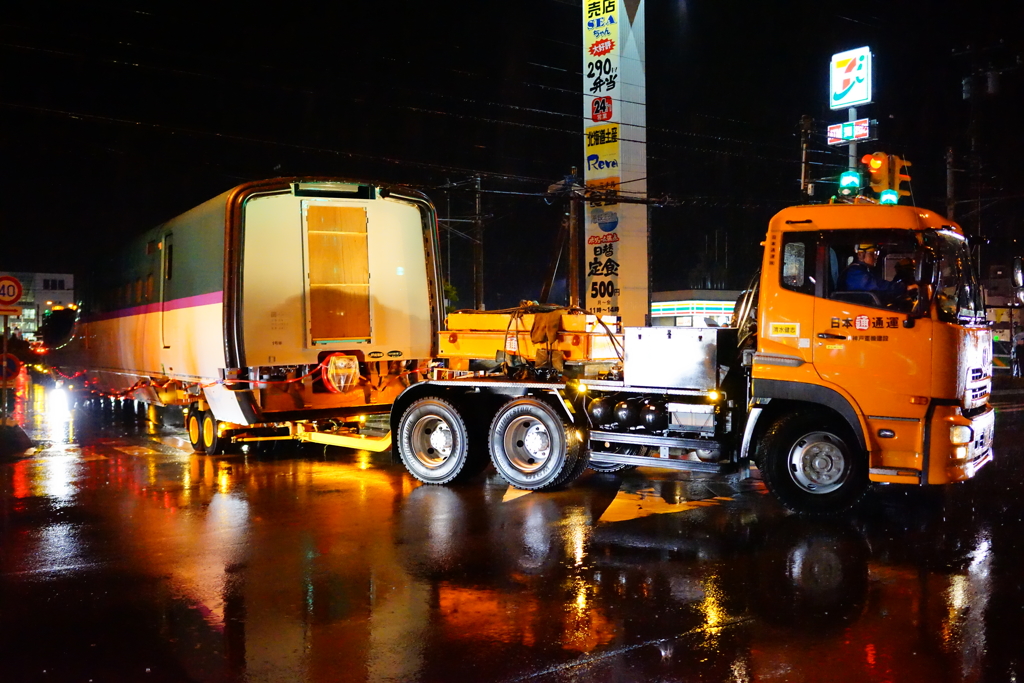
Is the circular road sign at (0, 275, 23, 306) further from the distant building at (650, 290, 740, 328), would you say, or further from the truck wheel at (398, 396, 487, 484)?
the distant building at (650, 290, 740, 328)

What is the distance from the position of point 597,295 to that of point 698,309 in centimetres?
1675

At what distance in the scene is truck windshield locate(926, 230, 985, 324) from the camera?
795 centimetres

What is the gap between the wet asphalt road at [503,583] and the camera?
491 cm

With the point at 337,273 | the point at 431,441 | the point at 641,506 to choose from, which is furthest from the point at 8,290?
the point at 641,506

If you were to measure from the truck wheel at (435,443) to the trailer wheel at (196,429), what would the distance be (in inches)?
170

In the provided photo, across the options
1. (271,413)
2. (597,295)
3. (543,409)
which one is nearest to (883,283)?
(543,409)

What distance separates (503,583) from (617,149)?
18.7 m

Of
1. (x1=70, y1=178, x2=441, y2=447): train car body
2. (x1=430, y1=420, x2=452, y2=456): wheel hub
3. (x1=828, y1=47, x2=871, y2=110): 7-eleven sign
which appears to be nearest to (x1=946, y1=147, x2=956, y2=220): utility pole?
(x1=828, y1=47, x2=871, y2=110): 7-eleven sign

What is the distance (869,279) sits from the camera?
820cm

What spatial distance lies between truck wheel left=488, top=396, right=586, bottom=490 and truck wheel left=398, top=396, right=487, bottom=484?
1.37 feet

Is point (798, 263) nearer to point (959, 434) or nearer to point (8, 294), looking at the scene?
point (959, 434)

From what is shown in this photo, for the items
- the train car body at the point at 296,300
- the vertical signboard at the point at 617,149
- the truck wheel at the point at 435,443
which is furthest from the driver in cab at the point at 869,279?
the vertical signboard at the point at 617,149

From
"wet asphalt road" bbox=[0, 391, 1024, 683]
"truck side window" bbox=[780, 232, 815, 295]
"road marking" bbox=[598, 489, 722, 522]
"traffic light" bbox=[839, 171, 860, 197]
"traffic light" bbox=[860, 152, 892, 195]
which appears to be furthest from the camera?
"traffic light" bbox=[839, 171, 860, 197]

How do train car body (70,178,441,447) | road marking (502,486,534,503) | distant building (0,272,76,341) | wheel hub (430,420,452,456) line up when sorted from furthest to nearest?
distant building (0,272,76,341) < train car body (70,178,441,447) < wheel hub (430,420,452,456) < road marking (502,486,534,503)
